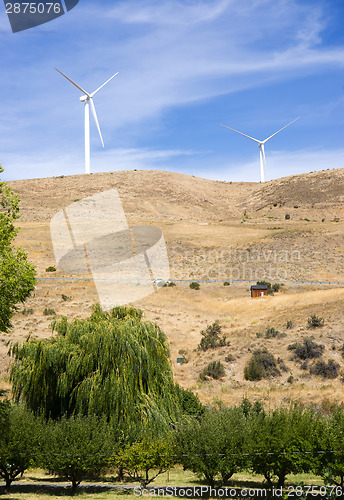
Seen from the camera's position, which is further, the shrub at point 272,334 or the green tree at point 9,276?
the shrub at point 272,334

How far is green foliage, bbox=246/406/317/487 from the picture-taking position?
21609 millimetres

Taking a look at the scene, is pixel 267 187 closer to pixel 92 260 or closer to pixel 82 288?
pixel 92 260

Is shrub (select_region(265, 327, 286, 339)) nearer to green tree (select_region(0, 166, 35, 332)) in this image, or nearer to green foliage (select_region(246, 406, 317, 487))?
green foliage (select_region(246, 406, 317, 487))

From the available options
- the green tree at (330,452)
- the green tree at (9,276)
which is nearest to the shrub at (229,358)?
the green tree at (330,452)

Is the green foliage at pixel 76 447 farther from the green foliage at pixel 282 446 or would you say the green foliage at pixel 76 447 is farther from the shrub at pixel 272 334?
the shrub at pixel 272 334

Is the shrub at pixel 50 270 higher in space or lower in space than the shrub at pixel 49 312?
higher

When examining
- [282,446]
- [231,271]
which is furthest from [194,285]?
[282,446]

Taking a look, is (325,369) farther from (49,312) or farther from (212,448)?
(49,312)

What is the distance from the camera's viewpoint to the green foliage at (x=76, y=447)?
72.1 ft

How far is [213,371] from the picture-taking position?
152 ft

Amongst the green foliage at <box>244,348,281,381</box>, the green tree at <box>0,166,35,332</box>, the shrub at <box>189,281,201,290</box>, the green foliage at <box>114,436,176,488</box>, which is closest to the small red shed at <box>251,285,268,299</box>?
the shrub at <box>189,281,201,290</box>

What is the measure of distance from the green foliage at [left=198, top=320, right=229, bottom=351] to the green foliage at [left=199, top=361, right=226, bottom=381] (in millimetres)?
4796

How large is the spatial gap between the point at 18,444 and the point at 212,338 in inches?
1298

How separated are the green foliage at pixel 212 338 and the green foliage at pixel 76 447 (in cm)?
2953
